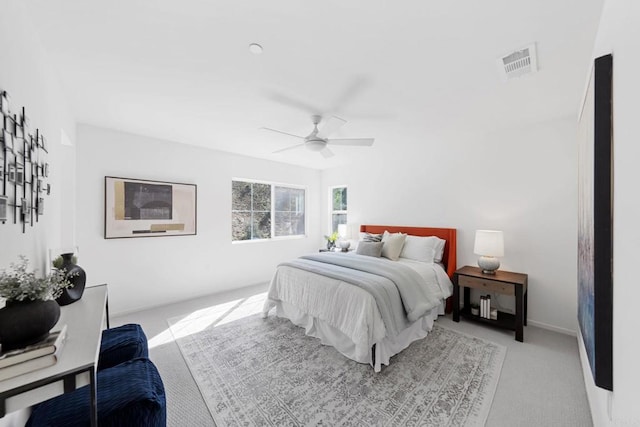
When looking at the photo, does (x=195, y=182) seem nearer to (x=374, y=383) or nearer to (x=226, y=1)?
(x=226, y=1)

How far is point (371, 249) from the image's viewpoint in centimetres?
375

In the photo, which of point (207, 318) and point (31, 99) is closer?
point (31, 99)

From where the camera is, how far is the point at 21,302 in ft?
3.11

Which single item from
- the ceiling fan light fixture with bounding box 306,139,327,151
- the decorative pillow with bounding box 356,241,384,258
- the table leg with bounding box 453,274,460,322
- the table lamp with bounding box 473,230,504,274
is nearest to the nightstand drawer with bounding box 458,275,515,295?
the table leg with bounding box 453,274,460,322

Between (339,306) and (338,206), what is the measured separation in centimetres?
338

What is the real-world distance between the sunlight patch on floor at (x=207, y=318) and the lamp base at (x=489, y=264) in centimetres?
293

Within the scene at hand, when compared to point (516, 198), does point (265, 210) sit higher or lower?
lower

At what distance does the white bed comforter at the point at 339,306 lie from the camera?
223cm

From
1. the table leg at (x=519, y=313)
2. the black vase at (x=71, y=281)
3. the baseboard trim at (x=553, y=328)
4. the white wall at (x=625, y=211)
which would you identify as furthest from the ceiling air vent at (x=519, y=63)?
the black vase at (x=71, y=281)

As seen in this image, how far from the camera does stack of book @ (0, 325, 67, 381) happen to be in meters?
0.82

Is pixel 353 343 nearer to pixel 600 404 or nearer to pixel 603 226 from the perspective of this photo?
pixel 600 404

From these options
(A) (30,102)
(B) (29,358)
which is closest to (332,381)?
(B) (29,358)

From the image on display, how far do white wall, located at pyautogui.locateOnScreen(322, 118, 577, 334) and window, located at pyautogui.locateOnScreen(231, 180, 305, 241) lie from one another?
7.64 feet

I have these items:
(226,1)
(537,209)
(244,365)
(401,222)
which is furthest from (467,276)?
(226,1)
